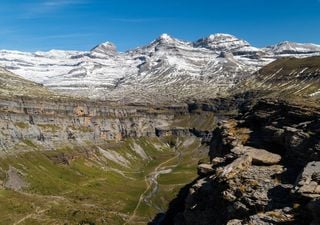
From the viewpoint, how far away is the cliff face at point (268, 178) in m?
63.9

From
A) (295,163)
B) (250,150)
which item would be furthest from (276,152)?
(295,163)

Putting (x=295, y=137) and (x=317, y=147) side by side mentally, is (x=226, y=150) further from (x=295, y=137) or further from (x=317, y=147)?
(x=317, y=147)

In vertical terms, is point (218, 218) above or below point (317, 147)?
below

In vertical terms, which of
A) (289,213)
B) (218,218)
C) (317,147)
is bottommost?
(218,218)

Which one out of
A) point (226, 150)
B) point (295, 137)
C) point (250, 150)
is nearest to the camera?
point (295, 137)

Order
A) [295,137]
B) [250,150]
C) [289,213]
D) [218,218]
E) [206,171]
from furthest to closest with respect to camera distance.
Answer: [206,171], [250,150], [295,137], [218,218], [289,213]

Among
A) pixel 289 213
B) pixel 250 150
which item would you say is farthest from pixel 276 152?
pixel 289 213

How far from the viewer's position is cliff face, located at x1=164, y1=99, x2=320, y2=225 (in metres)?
63.9

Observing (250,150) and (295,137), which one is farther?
(250,150)

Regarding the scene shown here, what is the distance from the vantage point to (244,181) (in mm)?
79375

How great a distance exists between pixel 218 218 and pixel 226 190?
6790mm

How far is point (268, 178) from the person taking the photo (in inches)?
3132

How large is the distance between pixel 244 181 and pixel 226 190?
3.27m

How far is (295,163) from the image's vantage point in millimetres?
86688
